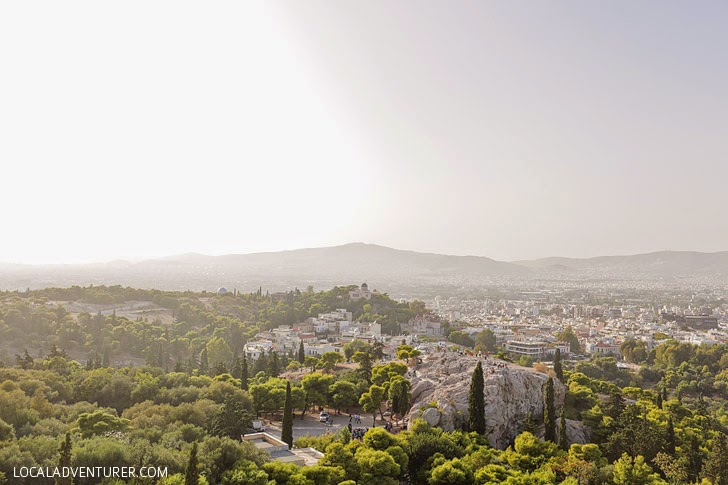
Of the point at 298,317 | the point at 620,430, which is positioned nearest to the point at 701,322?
the point at 298,317

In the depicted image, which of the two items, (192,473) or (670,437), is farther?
(670,437)

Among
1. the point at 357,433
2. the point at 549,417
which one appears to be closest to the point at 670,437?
the point at 549,417

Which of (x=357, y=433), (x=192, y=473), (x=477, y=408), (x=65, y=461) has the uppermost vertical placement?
(x=65, y=461)

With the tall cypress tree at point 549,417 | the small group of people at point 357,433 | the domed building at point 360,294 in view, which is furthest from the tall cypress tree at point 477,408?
the domed building at point 360,294

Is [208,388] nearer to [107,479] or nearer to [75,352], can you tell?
[107,479]

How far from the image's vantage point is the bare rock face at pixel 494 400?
2480 cm

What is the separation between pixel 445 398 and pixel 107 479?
15541mm

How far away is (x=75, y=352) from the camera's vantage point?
51.3 metres

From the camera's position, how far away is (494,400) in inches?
1004

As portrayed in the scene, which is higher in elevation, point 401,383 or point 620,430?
point 401,383

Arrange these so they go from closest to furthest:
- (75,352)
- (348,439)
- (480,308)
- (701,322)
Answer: (348,439), (75,352), (701,322), (480,308)

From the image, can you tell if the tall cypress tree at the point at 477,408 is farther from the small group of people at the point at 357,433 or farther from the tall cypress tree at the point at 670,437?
the tall cypress tree at the point at 670,437

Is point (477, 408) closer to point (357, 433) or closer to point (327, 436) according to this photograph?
point (357, 433)

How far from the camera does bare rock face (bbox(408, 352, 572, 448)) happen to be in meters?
24.8
